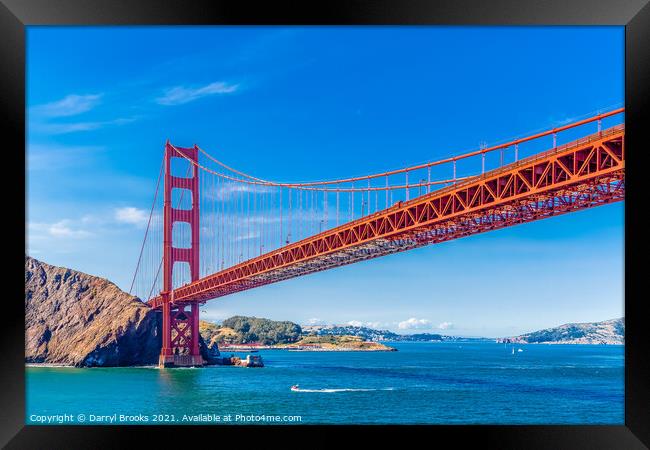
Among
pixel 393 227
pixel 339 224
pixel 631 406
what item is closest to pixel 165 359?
pixel 339 224

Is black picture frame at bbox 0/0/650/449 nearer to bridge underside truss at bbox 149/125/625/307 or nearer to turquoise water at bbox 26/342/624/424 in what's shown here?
bridge underside truss at bbox 149/125/625/307

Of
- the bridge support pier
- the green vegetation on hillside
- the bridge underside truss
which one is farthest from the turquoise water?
the green vegetation on hillside

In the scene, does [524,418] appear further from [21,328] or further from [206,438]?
[21,328]

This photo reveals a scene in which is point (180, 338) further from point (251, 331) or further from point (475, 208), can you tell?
point (251, 331)
